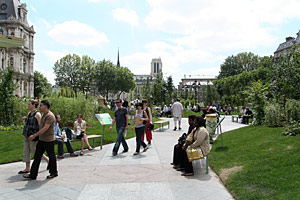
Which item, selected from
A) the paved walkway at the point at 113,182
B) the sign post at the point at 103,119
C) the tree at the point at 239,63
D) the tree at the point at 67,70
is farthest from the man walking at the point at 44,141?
the tree at the point at 239,63

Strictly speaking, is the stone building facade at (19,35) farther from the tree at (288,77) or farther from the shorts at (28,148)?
the shorts at (28,148)

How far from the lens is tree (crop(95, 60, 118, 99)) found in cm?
6494

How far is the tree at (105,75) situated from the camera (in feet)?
213

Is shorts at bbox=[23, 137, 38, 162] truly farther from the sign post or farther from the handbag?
the sign post

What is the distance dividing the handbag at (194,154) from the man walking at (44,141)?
120 inches

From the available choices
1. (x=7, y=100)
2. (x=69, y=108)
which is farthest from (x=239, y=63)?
(x=7, y=100)

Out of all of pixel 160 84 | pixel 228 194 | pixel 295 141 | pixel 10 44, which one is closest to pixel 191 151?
pixel 228 194

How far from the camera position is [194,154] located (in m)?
6.11

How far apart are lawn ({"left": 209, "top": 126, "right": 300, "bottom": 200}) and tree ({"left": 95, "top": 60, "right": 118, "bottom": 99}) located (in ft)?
192

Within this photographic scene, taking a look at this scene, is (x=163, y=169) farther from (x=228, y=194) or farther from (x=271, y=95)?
(x=271, y=95)

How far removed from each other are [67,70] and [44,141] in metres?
53.9

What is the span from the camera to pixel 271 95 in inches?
634

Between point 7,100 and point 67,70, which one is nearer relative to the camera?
point 7,100

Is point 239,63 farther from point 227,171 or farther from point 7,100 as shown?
point 227,171
